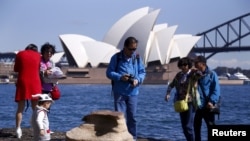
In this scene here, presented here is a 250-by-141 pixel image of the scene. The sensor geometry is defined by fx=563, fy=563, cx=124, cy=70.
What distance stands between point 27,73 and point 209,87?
5.20 feet

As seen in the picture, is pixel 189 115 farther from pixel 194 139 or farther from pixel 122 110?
pixel 122 110

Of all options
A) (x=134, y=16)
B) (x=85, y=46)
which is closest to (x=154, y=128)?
(x=134, y=16)

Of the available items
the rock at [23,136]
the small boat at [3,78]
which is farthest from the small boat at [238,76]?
the rock at [23,136]

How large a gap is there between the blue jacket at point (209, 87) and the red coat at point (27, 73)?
4.72ft

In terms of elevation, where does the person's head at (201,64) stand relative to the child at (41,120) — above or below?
above

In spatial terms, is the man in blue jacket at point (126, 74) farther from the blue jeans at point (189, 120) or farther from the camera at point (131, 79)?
the blue jeans at point (189, 120)

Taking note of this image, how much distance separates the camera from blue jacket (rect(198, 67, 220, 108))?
15.5ft

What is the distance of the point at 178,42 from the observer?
53.0 m

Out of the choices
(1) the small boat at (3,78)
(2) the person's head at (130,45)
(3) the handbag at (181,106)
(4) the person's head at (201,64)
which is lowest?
(3) the handbag at (181,106)

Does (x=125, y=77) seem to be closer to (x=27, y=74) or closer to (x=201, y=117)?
(x=201, y=117)

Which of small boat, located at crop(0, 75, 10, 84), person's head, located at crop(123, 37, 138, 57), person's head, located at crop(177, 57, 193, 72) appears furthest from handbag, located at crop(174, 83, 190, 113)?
small boat, located at crop(0, 75, 10, 84)

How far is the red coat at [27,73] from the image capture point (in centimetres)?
493

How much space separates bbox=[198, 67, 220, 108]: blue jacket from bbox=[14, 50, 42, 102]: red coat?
1.44 meters

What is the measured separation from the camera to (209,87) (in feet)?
15.6
